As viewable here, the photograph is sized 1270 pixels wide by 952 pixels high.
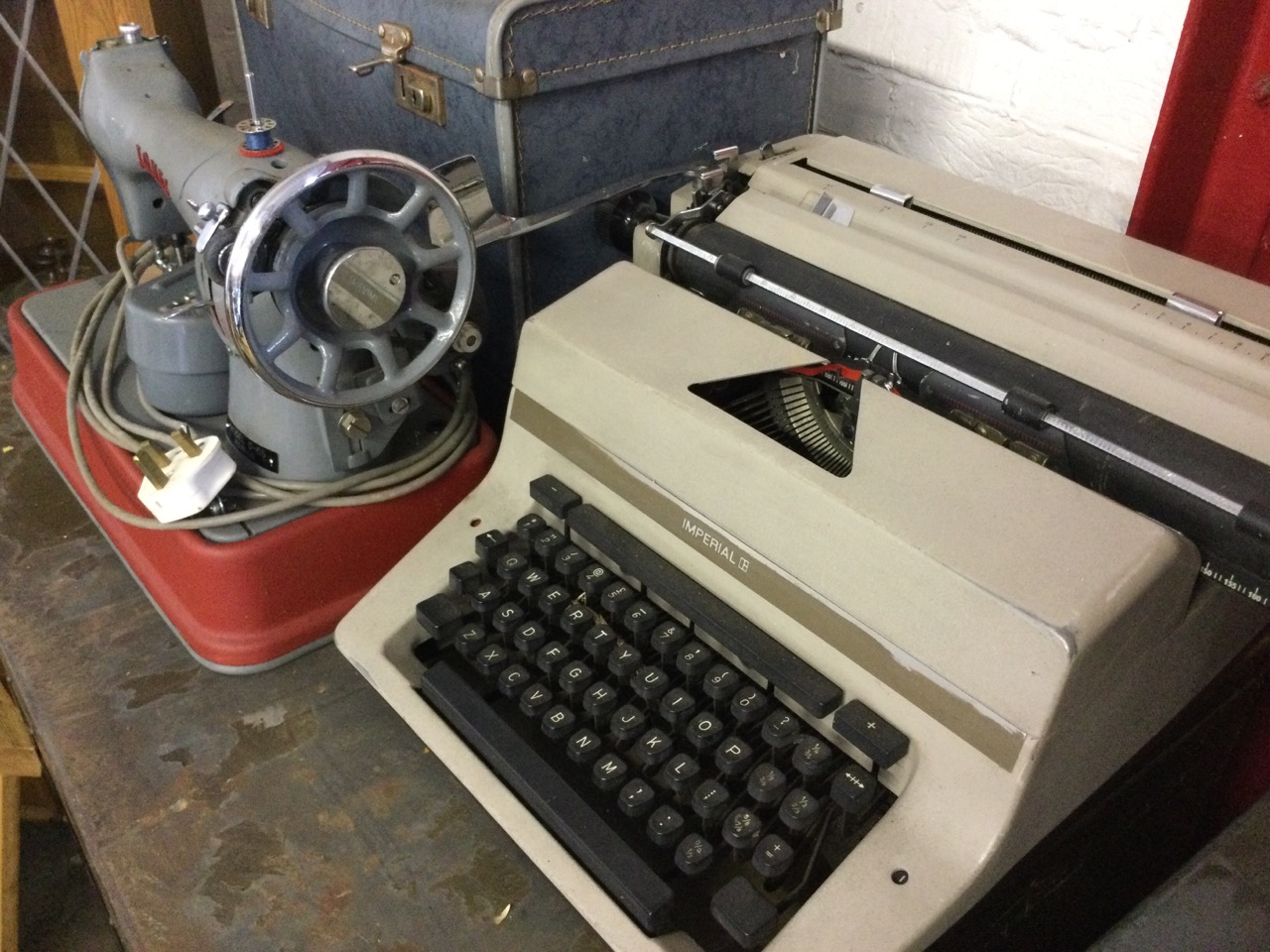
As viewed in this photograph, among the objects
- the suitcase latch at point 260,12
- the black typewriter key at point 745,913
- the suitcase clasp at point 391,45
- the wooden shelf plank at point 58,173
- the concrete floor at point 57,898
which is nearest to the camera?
the black typewriter key at point 745,913

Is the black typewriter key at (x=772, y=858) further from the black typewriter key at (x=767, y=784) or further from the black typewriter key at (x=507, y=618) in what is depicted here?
the black typewriter key at (x=507, y=618)

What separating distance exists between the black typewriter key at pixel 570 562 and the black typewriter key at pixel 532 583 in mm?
17

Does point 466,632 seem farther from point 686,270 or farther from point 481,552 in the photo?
point 686,270

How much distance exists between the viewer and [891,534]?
0.81 meters

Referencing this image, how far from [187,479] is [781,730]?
0.65 m

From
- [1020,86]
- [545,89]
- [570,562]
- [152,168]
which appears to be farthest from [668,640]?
[1020,86]

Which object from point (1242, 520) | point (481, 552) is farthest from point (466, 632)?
point (1242, 520)

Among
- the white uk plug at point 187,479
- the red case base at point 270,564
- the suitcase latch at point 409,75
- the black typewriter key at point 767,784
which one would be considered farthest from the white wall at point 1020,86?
the white uk plug at point 187,479

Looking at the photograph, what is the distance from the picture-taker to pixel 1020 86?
4.66 feet

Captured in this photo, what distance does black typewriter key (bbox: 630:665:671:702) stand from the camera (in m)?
0.90

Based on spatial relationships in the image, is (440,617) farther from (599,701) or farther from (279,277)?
(279,277)

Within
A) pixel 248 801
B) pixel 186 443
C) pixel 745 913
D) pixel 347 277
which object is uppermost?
pixel 347 277

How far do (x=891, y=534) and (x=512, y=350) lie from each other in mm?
701

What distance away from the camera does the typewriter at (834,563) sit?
0.78 m
